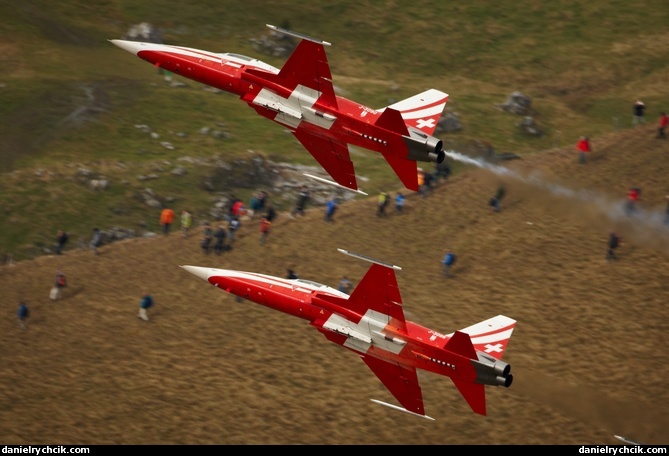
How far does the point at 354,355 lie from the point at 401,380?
10.9m

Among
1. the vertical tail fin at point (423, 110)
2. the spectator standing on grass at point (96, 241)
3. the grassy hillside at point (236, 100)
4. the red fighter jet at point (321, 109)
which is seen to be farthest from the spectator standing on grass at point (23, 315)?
the vertical tail fin at point (423, 110)

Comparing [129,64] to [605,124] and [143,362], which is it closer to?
[143,362]

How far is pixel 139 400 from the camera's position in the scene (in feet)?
215

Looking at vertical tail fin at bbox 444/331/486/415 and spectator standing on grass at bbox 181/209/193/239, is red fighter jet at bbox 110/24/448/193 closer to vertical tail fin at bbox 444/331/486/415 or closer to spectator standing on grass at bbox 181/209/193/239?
vertical tail fin at bbox 444/331/486/415

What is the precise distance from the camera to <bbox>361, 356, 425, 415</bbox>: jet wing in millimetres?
57562

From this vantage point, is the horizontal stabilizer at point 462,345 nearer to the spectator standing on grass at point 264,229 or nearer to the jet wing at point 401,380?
the jet wing at point 401,380

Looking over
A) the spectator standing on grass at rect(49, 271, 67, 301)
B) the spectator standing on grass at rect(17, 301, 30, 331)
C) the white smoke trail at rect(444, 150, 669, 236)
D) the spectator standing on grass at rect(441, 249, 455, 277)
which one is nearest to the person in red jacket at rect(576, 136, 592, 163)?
the white smoke trail at rect(444, 150, 669, 236)

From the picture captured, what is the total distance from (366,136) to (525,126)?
46.4 metres

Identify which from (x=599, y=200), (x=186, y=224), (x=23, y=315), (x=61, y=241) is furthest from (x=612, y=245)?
(x=61, y=241)

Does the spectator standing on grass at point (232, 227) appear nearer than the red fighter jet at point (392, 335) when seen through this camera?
No

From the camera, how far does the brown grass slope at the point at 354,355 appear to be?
2500 inches

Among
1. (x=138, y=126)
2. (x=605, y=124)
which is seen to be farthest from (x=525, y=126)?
(x=138, y=126)

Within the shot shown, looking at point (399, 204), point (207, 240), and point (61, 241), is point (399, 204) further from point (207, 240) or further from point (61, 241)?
point (61, 241)

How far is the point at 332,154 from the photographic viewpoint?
200ft
